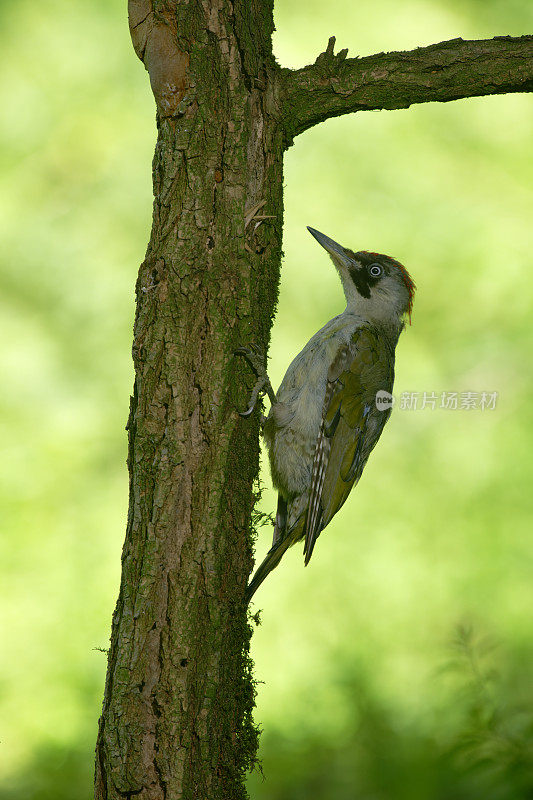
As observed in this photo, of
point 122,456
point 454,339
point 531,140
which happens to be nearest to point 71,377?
point 122,456

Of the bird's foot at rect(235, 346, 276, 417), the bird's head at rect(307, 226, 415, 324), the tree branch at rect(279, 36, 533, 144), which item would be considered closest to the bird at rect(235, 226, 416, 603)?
the bird's head at rect(307, 226, 415, 324)

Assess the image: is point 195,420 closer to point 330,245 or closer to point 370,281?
point 330,245

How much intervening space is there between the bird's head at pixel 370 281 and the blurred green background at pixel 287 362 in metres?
0.90

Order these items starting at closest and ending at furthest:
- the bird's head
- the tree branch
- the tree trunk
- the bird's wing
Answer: the tree trunk, the tree branch, the bird's wing, the bird's head

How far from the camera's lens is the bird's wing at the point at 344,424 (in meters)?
3.00

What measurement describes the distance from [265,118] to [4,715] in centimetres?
309

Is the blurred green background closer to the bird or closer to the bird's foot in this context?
the bird

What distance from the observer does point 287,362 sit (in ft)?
14.4

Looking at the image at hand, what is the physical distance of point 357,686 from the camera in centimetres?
373

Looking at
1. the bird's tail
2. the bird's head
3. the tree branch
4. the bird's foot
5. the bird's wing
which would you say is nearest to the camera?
the bird's foot

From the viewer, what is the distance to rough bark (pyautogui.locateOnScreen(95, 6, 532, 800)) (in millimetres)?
1945

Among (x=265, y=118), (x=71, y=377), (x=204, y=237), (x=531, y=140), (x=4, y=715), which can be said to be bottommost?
(x=4, y=715)

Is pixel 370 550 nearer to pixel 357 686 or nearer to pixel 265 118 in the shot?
pixel 357 686

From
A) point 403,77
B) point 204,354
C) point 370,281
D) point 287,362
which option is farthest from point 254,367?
Answer: point 287,362
